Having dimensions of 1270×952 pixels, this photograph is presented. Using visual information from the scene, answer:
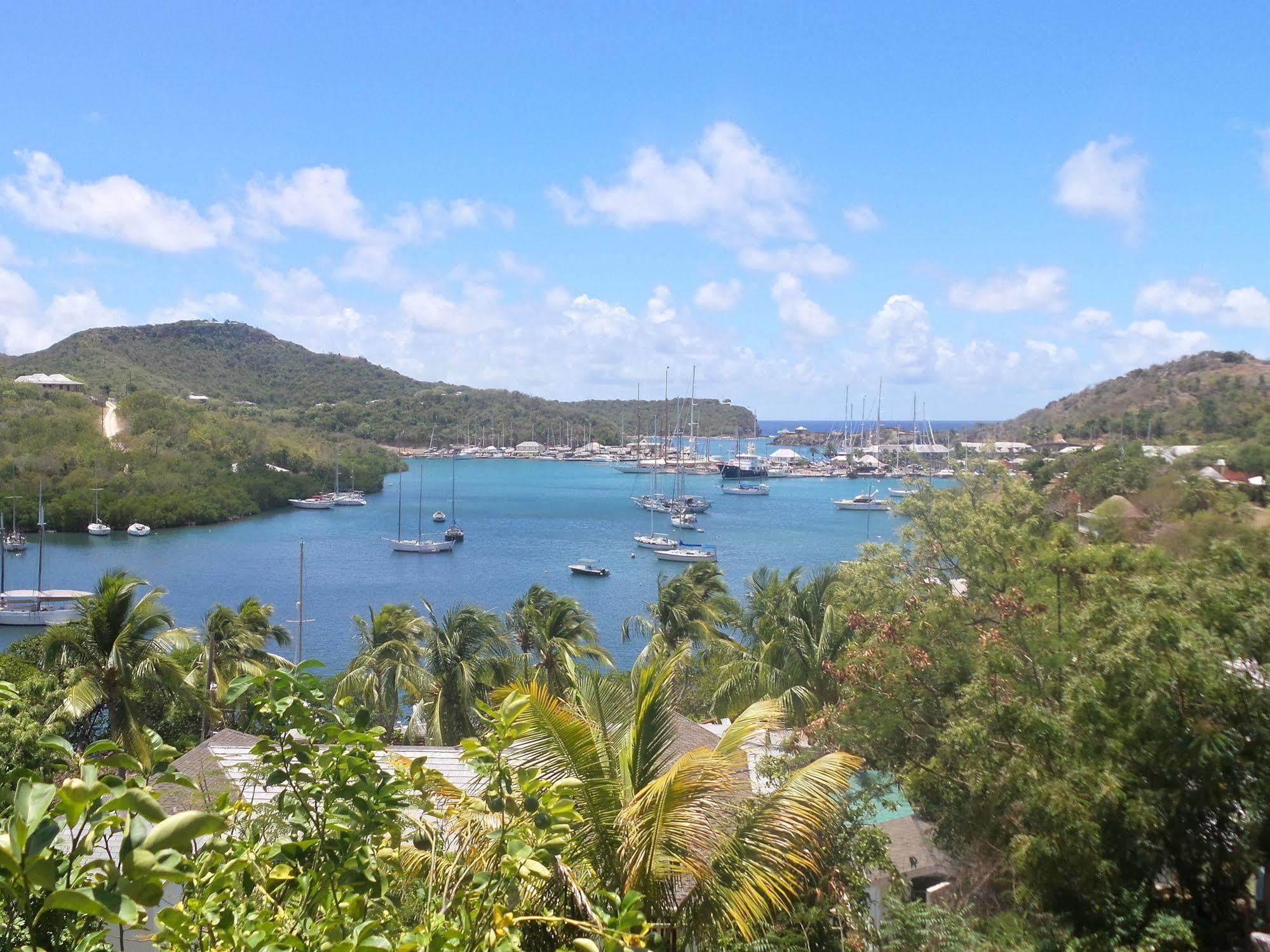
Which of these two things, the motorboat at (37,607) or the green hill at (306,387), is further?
the green hill at (306,387)

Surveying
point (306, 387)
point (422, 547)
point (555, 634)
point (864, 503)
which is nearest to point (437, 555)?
point (422, 547)

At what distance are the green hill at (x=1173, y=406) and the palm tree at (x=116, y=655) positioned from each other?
40236 mm

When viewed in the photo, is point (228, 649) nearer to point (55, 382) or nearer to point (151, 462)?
point (151, 462)

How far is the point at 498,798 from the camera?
2.64 meters

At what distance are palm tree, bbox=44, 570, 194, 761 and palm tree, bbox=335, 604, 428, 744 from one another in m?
2.99

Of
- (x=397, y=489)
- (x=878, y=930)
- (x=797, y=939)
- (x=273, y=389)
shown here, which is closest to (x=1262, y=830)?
(x=878, y=930)

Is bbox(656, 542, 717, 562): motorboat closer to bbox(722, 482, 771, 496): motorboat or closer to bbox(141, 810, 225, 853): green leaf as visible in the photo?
bbox(722, 482, 771, 496): motorboat

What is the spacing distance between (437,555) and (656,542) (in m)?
14.2

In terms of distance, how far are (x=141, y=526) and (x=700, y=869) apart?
67387mm

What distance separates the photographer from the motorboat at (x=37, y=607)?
3850 centimetres

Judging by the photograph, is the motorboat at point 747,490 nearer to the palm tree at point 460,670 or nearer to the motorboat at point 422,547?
the motorboat at point 422,547

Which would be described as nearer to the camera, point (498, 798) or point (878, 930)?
point (498, 798)

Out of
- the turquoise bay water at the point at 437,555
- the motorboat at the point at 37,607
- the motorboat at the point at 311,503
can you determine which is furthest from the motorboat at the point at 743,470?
the motorboat at the point at 37,607

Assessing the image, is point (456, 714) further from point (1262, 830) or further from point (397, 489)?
point (397, 489)
